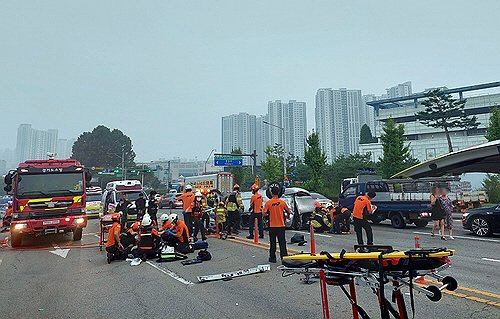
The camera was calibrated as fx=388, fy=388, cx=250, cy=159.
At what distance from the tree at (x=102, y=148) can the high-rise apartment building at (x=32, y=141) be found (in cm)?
4164

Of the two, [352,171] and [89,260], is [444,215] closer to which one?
[89,260]

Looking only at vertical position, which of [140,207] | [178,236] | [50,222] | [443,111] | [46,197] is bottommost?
[178,236]

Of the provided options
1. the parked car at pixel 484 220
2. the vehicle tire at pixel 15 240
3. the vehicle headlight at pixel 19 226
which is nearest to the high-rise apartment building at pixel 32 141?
the vehicle tire at pixel 15 240

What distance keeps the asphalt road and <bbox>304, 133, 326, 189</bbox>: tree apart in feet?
72.0

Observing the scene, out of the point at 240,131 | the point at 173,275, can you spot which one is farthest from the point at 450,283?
the point at 240,131

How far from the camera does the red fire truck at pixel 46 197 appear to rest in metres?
12.6

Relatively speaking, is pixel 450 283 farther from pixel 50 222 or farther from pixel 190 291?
pixel 50 222

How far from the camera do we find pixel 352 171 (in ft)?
157

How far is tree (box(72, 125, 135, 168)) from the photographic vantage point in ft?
288

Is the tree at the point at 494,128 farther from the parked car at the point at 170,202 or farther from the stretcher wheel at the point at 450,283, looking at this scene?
the stretcher wheel at the point at 450,283

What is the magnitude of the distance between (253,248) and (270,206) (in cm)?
284

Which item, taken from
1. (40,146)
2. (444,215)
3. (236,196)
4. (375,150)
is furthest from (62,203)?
(40,146)

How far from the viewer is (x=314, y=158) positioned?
33125mm

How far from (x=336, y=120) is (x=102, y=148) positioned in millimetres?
56864
